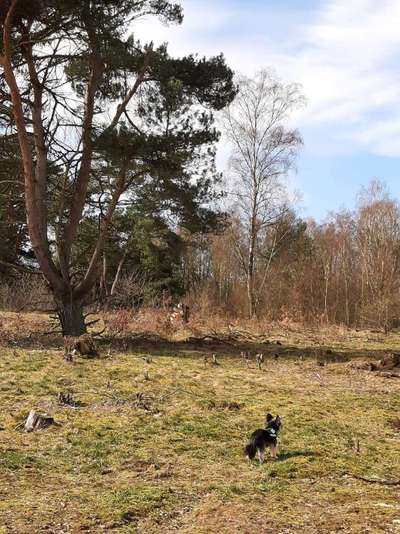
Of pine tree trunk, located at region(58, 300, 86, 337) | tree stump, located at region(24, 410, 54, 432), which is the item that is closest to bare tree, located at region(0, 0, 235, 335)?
pine tree trunk, located at region(58, 300, 86, 337)

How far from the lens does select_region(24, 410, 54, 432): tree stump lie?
674cm

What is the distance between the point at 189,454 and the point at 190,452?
7 centimetres

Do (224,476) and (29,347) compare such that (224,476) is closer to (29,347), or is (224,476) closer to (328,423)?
(328,423)

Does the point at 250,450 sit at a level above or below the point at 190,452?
above

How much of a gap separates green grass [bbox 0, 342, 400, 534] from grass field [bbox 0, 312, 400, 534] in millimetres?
15

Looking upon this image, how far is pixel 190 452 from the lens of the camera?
20.5 feet

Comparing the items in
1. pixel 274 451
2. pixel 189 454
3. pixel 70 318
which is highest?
pixel 70 318

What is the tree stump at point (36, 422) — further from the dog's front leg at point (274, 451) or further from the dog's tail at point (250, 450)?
the dog's front leg at point (274, 451)

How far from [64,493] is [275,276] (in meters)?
27.2

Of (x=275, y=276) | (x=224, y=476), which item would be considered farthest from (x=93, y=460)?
(x=275, y=276)

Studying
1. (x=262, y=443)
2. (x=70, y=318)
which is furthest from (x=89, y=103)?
(x=262, y=443)

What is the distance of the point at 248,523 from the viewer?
4305mm

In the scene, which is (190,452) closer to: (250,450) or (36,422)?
(250,450)

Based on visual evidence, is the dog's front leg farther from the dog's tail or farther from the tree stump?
the tree stump
